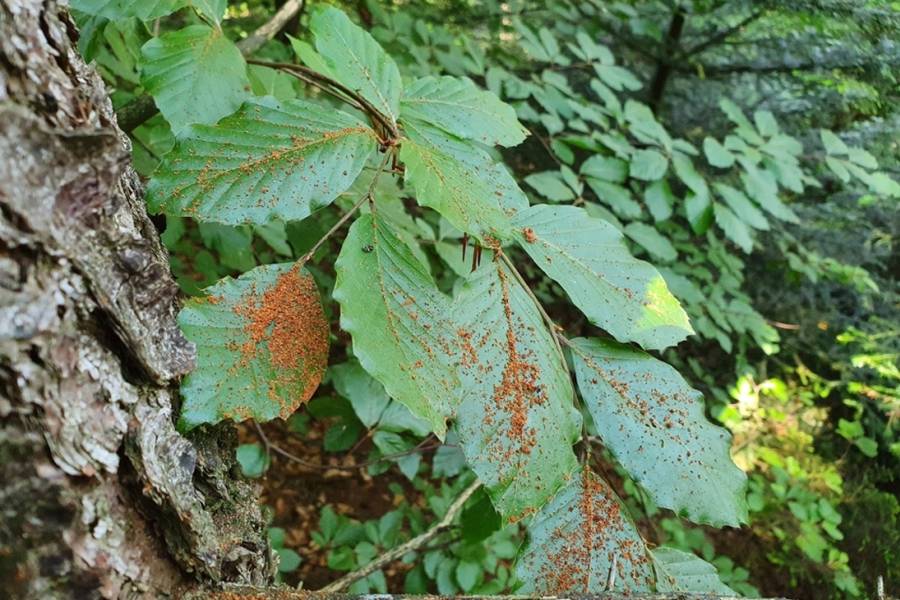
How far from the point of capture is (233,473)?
29.5 inches

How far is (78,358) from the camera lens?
1.65 ft

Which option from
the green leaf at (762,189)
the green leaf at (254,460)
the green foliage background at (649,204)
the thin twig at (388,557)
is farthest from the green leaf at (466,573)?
the green leaf at (762,189)

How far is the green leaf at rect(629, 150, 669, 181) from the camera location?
173cm

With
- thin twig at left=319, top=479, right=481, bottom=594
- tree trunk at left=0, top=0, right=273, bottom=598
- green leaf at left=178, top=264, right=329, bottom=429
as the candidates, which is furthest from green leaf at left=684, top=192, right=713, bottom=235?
tree trunk at left=0, top=0, right=273, bottom=598

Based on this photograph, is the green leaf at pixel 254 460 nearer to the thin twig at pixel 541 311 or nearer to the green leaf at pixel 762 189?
the thin twig at pixel 541 311

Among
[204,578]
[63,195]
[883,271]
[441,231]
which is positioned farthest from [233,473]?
[883,271]

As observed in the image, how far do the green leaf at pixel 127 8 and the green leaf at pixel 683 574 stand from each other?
0.85 meters

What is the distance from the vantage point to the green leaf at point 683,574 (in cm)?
69

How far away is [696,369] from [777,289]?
85 cm

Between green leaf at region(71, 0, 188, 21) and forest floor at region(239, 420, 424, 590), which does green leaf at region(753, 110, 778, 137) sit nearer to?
green leaf at region(71, 0, 188, 21)

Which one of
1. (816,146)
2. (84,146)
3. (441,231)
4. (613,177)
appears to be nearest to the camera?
(84,146)

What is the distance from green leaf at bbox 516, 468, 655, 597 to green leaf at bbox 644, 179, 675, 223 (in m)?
1.27

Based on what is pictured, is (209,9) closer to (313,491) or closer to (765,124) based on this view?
(765,124)

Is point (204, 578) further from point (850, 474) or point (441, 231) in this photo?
point (850, 474)
